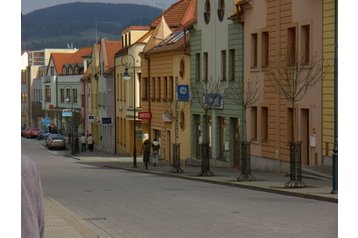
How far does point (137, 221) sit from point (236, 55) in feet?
64.0

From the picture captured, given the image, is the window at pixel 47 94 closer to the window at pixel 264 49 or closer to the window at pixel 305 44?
the window at pixel 264 49

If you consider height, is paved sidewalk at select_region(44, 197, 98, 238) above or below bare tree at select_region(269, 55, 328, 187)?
below

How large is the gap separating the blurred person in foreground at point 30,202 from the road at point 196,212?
9.89 metres

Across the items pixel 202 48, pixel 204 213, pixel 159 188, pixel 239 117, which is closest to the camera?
pixel 204 213

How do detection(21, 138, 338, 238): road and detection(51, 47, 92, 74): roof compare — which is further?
detection(51, 47, 92, 74): roof

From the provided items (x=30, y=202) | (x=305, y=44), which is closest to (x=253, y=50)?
(x=305, y=44)

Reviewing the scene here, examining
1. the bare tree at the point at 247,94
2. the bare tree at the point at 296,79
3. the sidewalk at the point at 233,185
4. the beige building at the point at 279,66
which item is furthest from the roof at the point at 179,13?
the bare tree at the point at 296,79

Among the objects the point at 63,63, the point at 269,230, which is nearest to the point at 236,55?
the point at 269,230

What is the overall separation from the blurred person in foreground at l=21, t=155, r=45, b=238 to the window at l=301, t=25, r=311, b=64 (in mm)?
23705

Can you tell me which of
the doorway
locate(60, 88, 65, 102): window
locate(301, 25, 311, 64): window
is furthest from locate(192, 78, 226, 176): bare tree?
locate(60, 88, 65, 102): window

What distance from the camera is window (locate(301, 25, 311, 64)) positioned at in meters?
25.5

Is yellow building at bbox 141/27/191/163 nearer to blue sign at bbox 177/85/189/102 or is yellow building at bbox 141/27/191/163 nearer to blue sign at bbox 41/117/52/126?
blue sign at bbox 177/85/189/102
